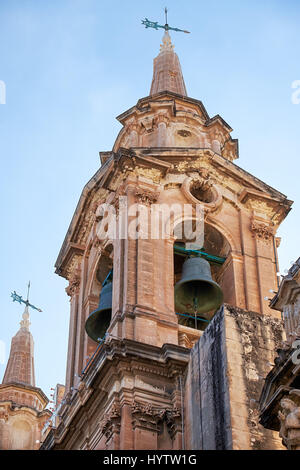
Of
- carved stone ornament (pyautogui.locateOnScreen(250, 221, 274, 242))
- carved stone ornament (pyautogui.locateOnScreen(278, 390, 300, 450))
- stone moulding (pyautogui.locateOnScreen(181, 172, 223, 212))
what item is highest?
stone moulding (pyautogui.locateOnScreen(181, 172, 223, 212))

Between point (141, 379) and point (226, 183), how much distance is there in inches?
334

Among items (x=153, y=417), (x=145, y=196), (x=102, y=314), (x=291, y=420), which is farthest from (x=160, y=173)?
(x=291, y=420)

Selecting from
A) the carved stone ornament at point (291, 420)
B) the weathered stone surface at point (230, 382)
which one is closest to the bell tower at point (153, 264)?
the weathered stone surface at point (230, 382)

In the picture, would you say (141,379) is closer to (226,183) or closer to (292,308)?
(292,308)

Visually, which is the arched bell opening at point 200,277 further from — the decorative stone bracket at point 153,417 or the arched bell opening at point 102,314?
the decorative stone bracket at point 153,417

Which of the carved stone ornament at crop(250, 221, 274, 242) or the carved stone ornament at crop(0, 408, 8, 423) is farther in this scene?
the carved stone ornament at crop(0, 408, 8, 423)

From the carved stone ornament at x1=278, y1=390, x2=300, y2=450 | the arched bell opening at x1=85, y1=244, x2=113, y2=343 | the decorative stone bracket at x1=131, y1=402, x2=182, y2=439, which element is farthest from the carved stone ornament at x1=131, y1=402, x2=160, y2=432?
the carved stone ornament at x1=278, y1=390, x2=300, y2=450

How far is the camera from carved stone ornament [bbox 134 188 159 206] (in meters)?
29.6

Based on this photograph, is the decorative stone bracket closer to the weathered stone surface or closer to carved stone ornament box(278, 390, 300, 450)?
the weathered stone surface

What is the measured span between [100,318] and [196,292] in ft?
8.69

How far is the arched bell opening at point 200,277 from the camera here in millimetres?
28297

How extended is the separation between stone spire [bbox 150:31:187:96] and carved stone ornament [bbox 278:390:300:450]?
18255 millimetres

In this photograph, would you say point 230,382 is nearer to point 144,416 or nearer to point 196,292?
point 144,416
